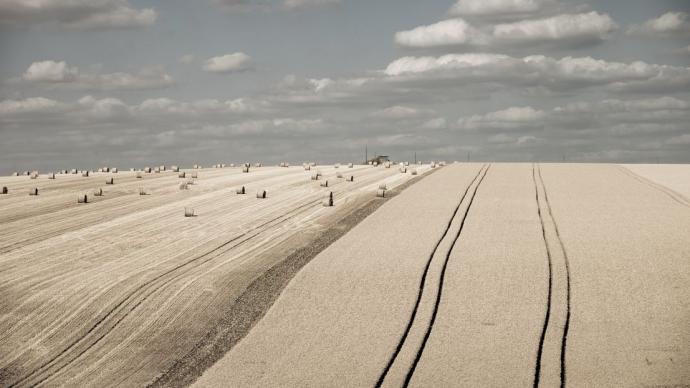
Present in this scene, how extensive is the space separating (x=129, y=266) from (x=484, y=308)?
36.9 feet

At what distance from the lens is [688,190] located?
44.8 metres

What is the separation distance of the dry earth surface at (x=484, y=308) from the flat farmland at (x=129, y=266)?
2.01 m

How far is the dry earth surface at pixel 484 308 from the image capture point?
17359 mm

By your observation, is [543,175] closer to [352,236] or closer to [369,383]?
[352,236]

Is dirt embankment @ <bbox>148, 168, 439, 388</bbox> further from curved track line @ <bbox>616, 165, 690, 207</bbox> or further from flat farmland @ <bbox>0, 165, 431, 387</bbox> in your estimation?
curved track line @ <bbox>616, 165, 690, 207</bbox>

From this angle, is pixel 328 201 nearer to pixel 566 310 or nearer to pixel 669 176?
pixel 566 310

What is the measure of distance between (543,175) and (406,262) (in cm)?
3188

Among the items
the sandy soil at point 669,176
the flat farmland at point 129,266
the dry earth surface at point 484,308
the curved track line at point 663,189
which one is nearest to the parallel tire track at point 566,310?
the dry earth surface at point 484,308

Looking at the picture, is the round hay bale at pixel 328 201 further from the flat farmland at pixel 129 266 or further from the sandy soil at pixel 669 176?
the sandy soil at pixel 669 176

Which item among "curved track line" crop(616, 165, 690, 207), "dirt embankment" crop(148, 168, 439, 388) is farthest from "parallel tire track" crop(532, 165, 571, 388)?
"curved track line" crop(616, 165, 690, 207)

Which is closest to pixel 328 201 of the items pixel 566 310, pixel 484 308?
pixel 484 308

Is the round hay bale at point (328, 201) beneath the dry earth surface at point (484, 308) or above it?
above

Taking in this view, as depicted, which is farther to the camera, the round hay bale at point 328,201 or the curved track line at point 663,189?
the curved track line at point 663,189

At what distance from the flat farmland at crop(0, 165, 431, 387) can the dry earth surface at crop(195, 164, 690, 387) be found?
6.59 ft
